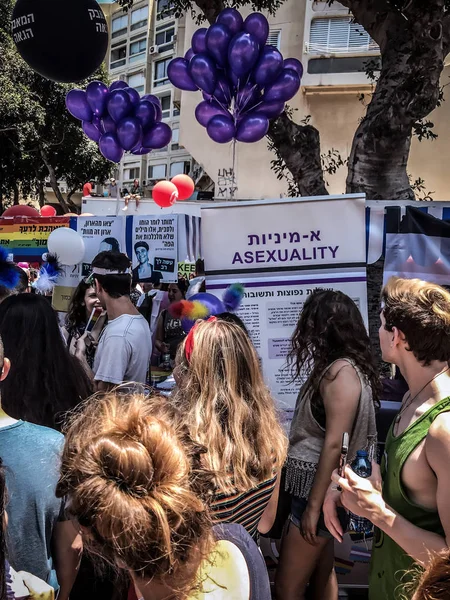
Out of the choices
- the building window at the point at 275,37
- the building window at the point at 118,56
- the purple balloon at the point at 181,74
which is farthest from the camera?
the building window at the point at 118,56

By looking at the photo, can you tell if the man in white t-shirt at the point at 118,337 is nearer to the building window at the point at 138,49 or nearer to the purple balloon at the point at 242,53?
the purple balloon at the point at 242,53

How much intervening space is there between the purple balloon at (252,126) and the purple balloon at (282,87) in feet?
0.66

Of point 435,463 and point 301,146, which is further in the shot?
point 301,146

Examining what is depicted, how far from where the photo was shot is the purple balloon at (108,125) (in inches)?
240

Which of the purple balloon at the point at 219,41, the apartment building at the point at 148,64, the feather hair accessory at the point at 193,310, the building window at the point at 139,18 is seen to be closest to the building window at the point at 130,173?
the apartment building at the point at 148,64

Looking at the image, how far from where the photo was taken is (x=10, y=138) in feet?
56.0

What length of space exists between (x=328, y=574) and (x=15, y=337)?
5.72ft

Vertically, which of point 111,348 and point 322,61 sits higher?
point 322,61

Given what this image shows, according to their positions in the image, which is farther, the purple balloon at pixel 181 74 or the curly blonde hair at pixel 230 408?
the purple balloon at pixel 181 74

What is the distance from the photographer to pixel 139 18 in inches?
1253

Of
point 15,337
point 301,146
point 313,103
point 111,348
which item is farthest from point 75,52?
point 313,103

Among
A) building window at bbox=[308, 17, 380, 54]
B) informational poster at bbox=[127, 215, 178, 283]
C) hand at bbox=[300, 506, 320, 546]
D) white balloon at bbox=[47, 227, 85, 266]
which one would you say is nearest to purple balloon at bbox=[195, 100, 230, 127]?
informational poster at bbox=[127, 215, 178, 283]

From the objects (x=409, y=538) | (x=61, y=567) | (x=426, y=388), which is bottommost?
(x=61, y=567)

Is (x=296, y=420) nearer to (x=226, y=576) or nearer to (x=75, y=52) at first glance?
(x=226, y=576)
